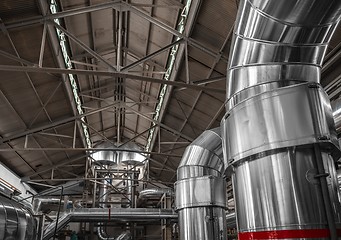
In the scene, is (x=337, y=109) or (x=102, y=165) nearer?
(x=337, y=109)

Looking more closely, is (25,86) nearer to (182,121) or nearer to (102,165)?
(182,121)

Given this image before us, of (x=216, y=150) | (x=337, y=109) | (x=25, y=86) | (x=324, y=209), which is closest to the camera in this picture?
(x=324, y=209)

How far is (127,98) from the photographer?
1412 centimetres

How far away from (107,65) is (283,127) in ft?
16.6

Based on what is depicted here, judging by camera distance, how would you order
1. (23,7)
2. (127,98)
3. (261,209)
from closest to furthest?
1. (261,209)
2. (23,7)
3. (127,98)

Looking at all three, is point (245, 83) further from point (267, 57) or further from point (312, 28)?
point (312, 28)

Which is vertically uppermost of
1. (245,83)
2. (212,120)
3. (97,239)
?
(212,120)

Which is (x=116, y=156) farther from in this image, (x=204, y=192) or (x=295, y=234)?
(x=295, y=234)

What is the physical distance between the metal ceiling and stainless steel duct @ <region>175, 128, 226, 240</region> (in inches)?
78.2

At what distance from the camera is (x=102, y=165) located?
17578mm

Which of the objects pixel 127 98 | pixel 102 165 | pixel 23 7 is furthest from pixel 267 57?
pixel 102 165

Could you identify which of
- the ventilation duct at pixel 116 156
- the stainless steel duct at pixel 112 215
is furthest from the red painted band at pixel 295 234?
the ventilation duct at pixel 116 156

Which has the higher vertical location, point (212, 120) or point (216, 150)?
point (212, 120)

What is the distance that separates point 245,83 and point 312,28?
0.65 meters
